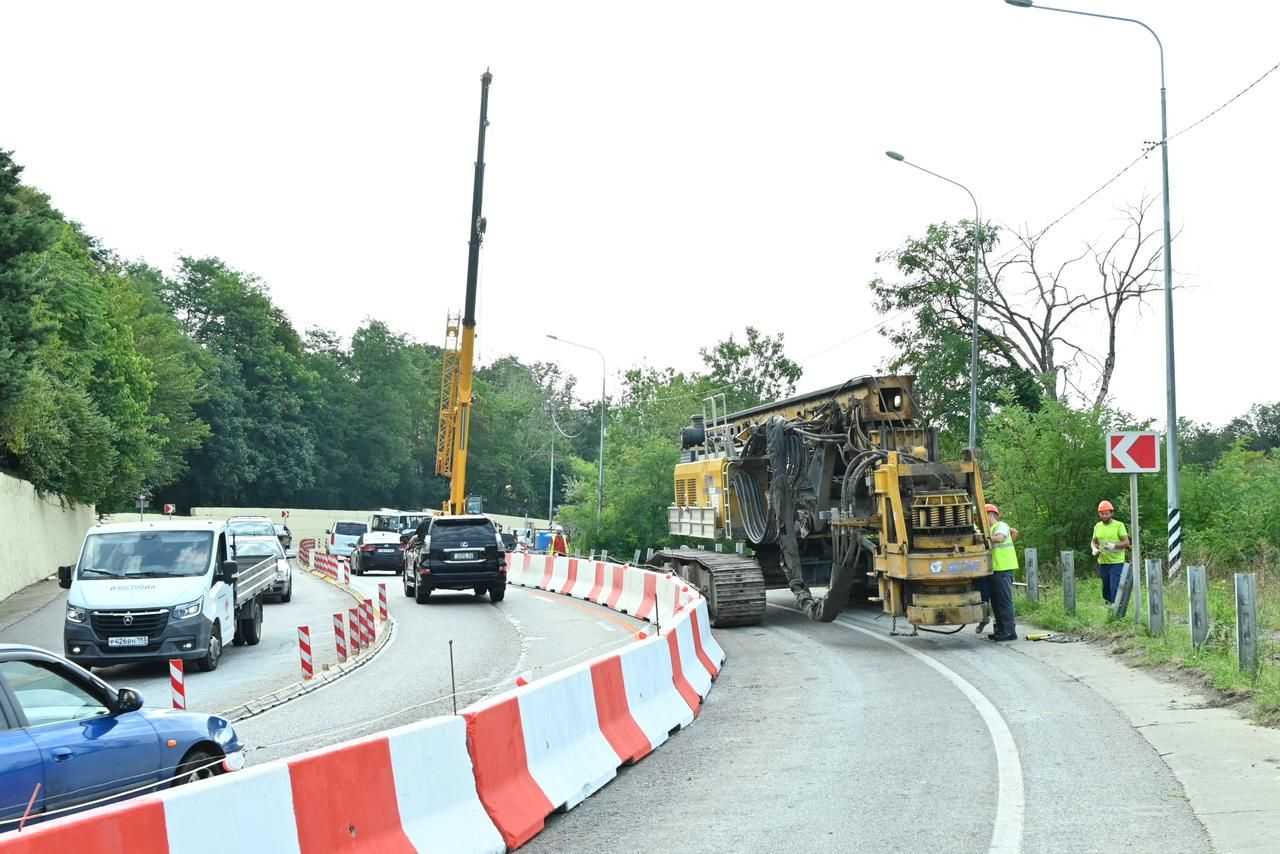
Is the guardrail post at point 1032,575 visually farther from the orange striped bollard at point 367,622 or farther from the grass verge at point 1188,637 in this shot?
the orange striped bollard at point 367,622

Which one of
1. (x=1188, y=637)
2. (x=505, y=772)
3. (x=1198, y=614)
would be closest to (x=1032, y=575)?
(x=1188, y=637)

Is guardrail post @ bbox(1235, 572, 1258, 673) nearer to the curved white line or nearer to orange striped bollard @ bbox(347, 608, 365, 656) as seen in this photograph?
the curved white line

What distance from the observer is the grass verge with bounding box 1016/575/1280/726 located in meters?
11.1

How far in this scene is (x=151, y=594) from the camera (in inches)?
640

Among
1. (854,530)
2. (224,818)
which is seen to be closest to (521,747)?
(224,818)

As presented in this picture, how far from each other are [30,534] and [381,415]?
59118 millimetres

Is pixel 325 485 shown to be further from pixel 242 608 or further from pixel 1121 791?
pixel 1121 791

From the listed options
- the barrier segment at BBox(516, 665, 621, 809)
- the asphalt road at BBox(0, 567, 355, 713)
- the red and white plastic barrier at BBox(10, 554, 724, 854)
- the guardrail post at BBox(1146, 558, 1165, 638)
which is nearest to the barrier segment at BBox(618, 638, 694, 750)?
the red and white plastic barrier at BBox(10, 554, 724, 854)

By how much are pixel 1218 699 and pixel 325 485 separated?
86.2 metres

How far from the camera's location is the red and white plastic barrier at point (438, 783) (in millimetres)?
4598

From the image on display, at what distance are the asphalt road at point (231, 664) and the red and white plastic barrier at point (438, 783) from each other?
5329 mm

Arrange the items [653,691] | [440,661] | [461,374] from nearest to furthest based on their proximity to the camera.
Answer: [653,691]
[440,661]
[461,374]

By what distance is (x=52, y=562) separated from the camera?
41906 mm

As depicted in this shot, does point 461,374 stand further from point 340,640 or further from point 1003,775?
point 1003,775
